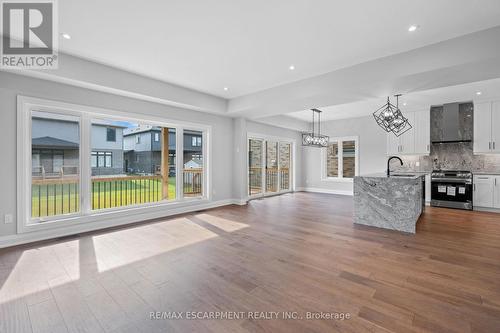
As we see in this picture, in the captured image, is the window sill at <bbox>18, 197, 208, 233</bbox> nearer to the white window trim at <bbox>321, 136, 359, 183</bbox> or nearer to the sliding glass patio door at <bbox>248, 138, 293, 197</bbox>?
the sliding glass patio door at <bbox>248, 138, 293, 197</bbox>

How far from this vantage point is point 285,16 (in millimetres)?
2590

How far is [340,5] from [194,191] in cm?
506

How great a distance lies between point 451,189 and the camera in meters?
5.92

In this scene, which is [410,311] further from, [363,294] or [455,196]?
[455,196]

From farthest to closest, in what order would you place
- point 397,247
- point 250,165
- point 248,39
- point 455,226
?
point 250,165 → point 455,226 → point 397,247 → point 248,39

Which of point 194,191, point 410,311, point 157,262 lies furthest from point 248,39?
point 194,191

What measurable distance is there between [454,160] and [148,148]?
27.1 feet

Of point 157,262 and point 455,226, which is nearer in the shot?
point 157,262

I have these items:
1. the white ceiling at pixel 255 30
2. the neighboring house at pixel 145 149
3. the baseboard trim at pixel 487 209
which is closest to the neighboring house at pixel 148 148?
the neighboring house at pixel 145 149

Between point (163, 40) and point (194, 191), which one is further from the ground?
point (163, 40)

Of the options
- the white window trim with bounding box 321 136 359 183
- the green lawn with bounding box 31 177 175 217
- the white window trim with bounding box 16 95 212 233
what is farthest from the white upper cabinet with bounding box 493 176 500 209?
the green lawn with bounding box 31 177 175 217

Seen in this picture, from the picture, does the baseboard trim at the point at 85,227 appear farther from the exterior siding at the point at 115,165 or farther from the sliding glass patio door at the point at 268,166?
the sliding glass patio door at the point at 268,166

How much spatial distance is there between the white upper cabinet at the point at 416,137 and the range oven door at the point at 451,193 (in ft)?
3.42

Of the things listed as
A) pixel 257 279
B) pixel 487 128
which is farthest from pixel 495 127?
pixel 257 279
